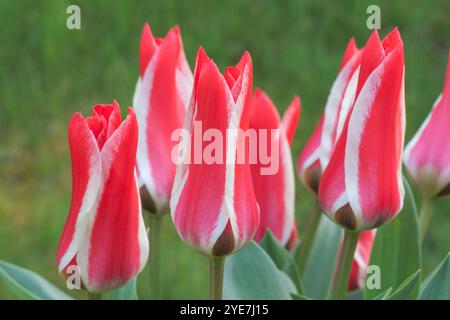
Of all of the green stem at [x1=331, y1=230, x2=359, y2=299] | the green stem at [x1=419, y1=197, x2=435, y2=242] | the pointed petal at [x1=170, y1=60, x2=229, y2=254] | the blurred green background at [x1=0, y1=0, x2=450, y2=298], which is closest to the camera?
the pointed petal at [x1=170, y1=60, x2=229, y2=254]

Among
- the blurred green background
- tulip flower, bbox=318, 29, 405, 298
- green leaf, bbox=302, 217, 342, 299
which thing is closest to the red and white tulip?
tulip flower, bbox=318, 29, 405, 298

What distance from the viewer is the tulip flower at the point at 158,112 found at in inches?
28.1

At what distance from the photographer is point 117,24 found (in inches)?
92.2

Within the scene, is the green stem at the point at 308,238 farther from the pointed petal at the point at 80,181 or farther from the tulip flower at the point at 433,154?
the pointed petal at the point at 80,181

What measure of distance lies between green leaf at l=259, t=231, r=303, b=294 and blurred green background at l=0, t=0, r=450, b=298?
1169 mm

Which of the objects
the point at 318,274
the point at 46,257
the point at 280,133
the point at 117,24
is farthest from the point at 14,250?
the point at 280,133

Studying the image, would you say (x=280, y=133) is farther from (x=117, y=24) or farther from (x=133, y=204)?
(x=117, y=24)

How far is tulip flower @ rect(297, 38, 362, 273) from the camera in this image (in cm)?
67

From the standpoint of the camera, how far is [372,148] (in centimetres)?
64

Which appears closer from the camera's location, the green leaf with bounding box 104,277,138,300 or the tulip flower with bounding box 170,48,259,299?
the tulip flower with bounding box 170,48,259,299

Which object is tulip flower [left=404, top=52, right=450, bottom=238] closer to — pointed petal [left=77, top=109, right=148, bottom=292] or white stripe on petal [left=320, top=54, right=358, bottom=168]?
white stripe on petal [left=320, top=54, right=358, bottom=168]

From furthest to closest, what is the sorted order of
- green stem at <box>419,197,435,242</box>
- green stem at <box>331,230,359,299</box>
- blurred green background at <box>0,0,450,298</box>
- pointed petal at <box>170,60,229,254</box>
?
blurred green background at <box>0,0,450,298</box> → green stem at <box>419,197,435,242</box> → green stem at <box>331,230,359,299</box> → pointed petal at <box>170,60,229,254</box>

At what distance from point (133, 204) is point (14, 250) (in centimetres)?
136

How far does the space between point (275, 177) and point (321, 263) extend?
0.52 ft
